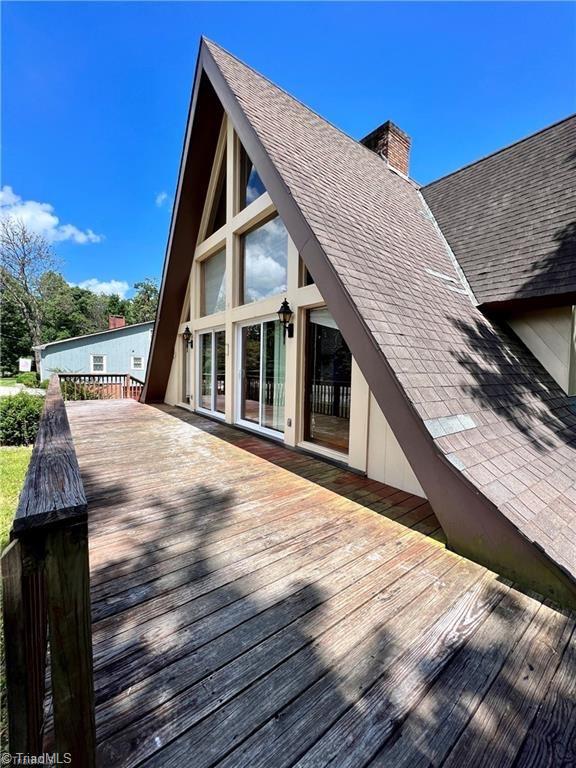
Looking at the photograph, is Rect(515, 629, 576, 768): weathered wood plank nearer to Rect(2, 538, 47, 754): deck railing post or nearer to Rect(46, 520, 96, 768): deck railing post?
Rect(46, 520, 96, 768): deck railing post

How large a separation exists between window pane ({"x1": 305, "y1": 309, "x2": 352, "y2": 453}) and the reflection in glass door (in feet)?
2.23

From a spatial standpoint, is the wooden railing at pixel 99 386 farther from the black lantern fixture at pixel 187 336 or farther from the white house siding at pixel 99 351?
the white house siding at pixel 99 351

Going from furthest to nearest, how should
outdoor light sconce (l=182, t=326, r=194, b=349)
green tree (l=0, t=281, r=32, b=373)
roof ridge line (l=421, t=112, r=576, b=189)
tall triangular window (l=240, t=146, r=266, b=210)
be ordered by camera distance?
green tree (l=0, t=281, r=32, b=373), outdoor light sconce (l=182, t=326, r=194, b=349), tall triangular window (l=240, t=146, r=266, b=210), roof ridge line (l=421, t=112, r=576, b=189)

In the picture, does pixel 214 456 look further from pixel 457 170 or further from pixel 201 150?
pixel 457 170

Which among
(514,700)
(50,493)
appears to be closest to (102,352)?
(50,493)

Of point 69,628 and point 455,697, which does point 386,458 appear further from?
point 69,628

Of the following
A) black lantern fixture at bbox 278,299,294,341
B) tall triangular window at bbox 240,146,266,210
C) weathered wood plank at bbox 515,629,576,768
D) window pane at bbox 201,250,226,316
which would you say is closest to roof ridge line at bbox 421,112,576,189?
tall triangular window at bbox 240,146,266,210

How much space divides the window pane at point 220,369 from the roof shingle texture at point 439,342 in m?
4.41

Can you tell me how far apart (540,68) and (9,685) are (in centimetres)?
1175

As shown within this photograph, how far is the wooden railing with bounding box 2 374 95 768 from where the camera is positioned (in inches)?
33.9

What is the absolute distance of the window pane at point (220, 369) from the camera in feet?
27.0

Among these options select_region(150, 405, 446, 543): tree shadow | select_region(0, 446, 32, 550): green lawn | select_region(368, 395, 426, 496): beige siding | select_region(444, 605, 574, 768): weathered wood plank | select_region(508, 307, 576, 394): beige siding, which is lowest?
select_region(0, 446, 32, 550): green lawn

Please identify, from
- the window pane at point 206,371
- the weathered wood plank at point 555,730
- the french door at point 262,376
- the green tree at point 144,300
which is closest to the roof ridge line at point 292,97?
the french door at point 262,376

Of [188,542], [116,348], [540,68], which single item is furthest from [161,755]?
[116,348]
